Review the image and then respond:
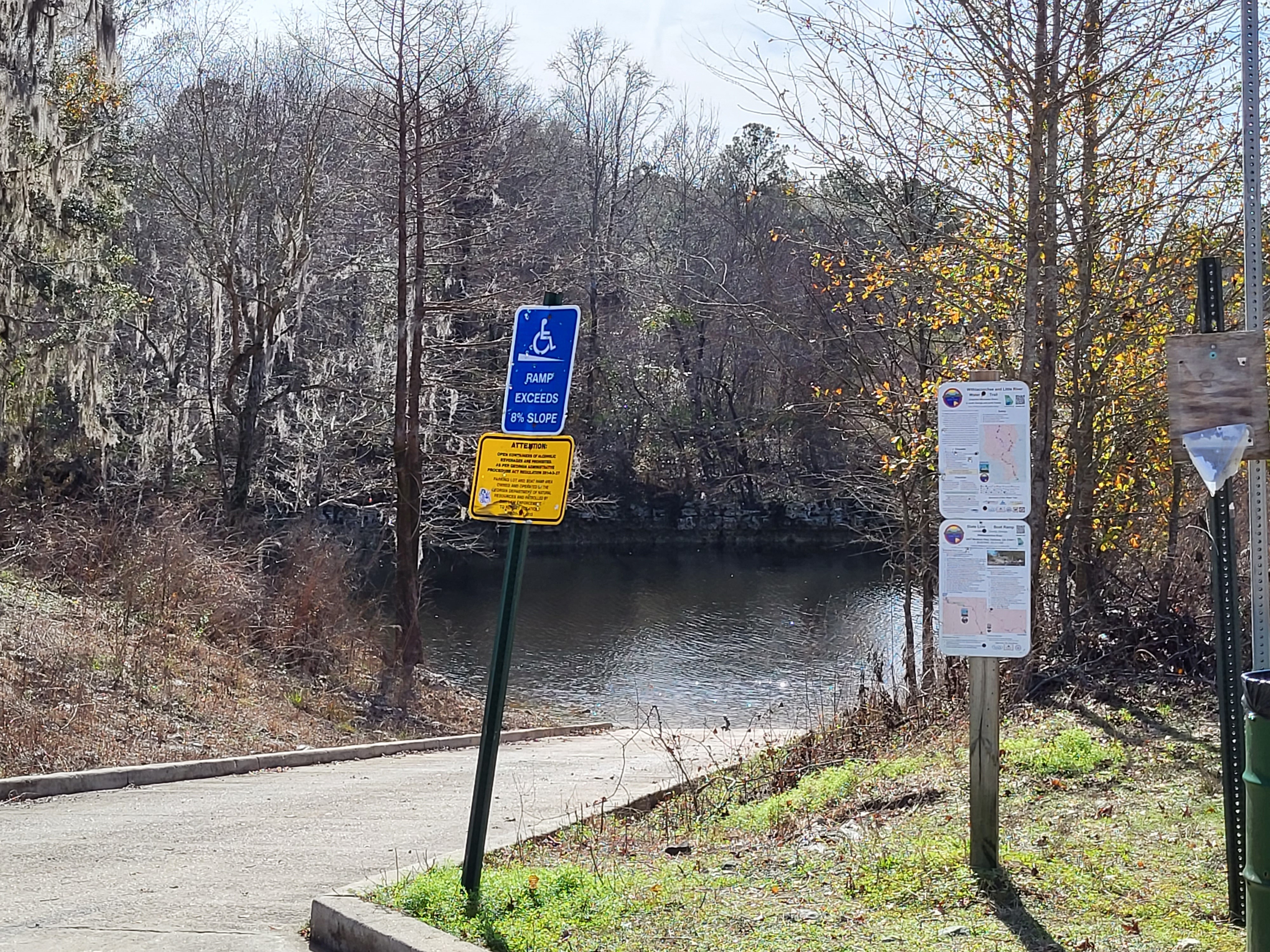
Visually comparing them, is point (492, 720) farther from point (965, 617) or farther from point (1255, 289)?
point (1255, 289)

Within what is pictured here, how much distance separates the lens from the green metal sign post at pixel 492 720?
5.19 meters

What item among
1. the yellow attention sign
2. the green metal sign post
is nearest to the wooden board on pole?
the yellow attention sign

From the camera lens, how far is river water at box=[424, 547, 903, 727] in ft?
78.1

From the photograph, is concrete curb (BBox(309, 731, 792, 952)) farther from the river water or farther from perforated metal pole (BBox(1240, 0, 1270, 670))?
the river water

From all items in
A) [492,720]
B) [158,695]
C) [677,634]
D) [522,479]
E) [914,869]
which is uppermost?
[522,479]

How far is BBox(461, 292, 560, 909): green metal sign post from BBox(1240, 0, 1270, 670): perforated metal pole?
269 centimetres

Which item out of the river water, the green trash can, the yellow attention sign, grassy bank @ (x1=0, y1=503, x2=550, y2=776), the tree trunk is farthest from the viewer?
the river water

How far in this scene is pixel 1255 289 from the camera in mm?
4523

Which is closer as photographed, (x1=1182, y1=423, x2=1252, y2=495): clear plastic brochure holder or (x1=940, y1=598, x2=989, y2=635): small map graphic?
(x1=1182, y1=423, x2=1252, y2=495): clear plastic brochure holder

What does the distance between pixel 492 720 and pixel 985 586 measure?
213 centimetres

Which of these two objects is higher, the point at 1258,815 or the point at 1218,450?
the point at 1218,450

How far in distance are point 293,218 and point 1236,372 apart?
2256 centimetres

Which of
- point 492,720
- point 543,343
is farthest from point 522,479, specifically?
point 492,720

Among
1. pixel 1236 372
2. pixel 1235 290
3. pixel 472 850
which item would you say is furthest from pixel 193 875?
pixel 1235 290
